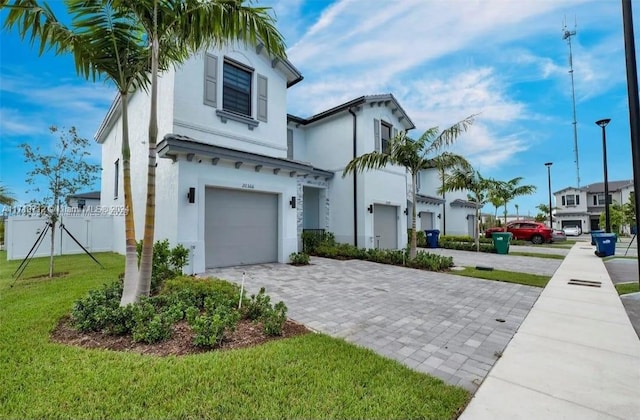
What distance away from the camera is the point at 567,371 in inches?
117

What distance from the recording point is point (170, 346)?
338 centimetres

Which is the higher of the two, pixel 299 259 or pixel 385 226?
pixel 385 226

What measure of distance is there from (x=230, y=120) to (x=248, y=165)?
1891mm

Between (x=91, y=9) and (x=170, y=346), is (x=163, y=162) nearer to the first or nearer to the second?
(x=91, y=9)

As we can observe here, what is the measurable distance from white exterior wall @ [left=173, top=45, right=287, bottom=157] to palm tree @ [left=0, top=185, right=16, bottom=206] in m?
6.13

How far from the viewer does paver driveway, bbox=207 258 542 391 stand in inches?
134

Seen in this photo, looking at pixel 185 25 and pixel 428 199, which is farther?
pixel 428 199

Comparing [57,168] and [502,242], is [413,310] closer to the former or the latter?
[57,168]

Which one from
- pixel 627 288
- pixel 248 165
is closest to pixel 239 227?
pixel 248 165

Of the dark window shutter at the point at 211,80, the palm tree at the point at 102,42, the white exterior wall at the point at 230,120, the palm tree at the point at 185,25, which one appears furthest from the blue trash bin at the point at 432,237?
the palm tree at the point at 102,42

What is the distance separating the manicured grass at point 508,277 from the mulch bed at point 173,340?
6687mm

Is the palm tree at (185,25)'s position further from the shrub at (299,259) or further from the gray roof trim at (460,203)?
the gray roof trim at (460,203)

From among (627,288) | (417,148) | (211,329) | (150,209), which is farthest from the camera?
(417,148)

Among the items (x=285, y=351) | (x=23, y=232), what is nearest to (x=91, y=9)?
(x=285, y=351)
